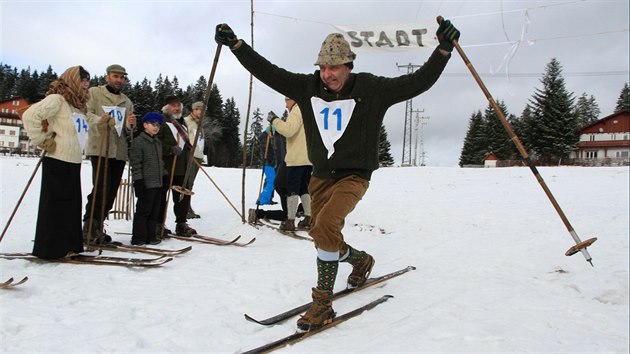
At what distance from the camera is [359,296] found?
395 cm

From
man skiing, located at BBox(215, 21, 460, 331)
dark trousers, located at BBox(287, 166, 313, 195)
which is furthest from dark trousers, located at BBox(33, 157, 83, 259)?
dark trousers, located at BBox(287, 166, 313, 195)

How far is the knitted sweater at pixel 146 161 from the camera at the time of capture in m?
5.63

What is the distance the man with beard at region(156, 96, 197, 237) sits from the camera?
643cm

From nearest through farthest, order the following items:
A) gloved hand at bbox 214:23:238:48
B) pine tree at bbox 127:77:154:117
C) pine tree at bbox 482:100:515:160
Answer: gloved hand at bbox 214:23:238:48
pine tree at bbox 127:77:154:117
pine tree at bbox 482:100:515:160

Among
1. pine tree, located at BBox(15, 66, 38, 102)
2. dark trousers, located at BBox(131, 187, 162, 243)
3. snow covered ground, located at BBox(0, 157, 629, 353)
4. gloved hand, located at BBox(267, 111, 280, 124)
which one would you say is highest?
pine tree, located at BBox(15, 66, 38, 102)

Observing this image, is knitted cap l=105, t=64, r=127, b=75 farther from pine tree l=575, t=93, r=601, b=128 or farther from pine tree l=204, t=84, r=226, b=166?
pine tree l=575, t=93, r=601, b=128

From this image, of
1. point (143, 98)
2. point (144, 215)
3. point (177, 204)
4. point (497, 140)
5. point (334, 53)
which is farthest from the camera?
point (497, 140)

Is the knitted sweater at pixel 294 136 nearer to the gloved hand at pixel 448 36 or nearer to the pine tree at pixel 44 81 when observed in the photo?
the gloved hand at pixel 448 36

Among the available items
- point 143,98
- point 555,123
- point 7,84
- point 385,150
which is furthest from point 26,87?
point 555,123

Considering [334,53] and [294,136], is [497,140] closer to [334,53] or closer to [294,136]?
[294,136]

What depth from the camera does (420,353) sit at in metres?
2.74

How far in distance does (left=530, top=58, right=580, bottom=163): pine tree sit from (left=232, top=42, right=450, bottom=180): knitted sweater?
4599 cm

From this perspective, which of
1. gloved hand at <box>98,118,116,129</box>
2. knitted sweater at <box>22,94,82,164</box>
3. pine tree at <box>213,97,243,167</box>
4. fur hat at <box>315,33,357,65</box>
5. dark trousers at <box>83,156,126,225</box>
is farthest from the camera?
pine tree at <box>213,97,243,167</box>

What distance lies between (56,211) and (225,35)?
2.58 m
